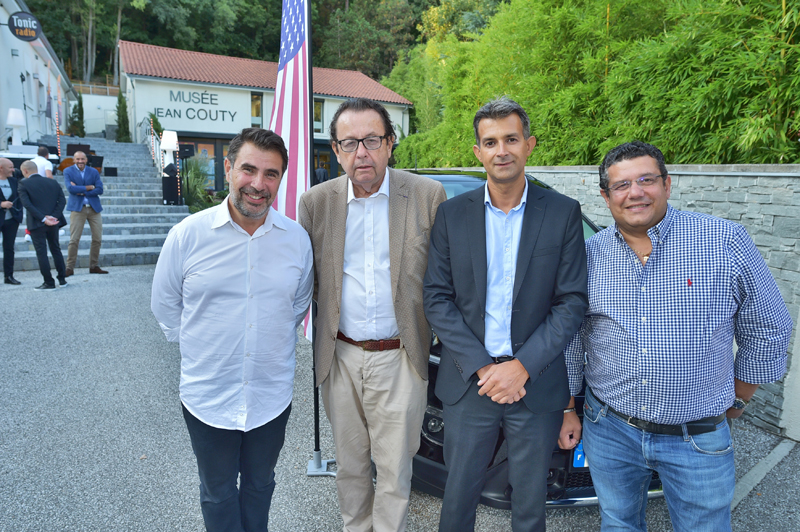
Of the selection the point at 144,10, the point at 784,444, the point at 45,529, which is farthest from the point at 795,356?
the point at 144,10

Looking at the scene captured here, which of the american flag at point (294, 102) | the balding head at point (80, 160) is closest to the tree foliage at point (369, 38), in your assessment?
the balding head at point (80, 160)

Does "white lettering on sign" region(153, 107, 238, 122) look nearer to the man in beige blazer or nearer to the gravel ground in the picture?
the gravel ground

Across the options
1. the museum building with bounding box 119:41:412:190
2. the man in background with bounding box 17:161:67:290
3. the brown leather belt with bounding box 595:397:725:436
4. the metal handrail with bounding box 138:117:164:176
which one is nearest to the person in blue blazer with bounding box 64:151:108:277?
the man in background with bounding box 17:161:67:290

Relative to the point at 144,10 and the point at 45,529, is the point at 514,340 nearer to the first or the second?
the point at 45,529

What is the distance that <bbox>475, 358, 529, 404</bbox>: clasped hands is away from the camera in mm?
1790

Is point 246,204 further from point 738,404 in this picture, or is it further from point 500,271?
point 738,404

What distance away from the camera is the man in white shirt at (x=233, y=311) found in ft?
6.16

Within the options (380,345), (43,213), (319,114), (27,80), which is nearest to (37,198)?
(43,213)

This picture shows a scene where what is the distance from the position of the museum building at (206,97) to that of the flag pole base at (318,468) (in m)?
19.2

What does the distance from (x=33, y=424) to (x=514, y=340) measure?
3.47 metres

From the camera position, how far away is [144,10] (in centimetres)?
3753

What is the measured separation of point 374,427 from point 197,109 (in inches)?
970

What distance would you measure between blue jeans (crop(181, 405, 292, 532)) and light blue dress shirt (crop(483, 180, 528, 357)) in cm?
92

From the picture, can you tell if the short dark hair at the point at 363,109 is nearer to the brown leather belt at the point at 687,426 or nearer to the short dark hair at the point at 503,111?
the short dark hair at the point at 503,111
